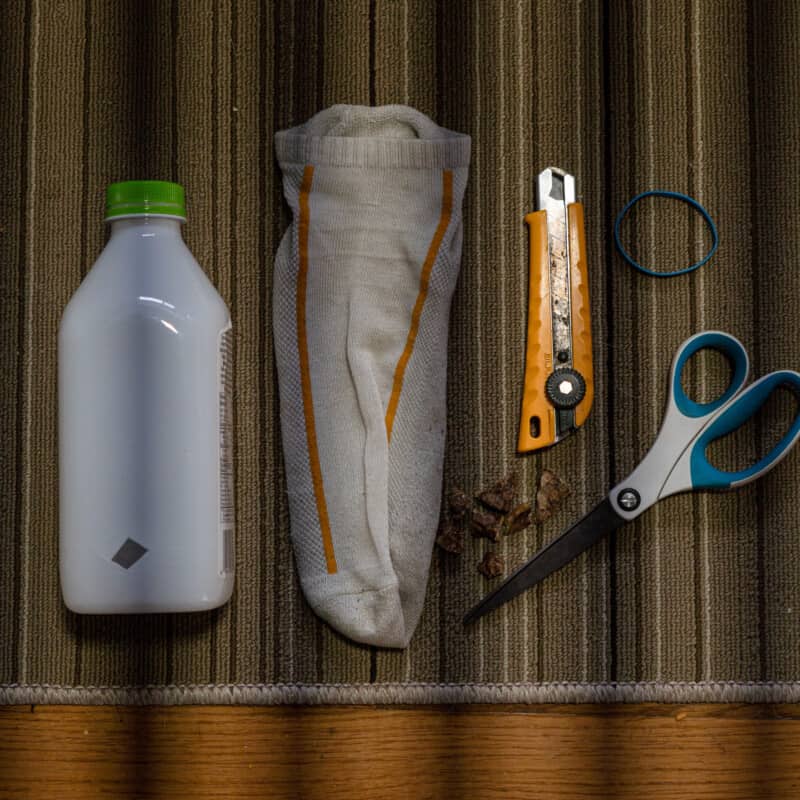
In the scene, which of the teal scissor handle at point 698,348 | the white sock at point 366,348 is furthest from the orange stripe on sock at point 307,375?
the teal scissor handle at point 698,348

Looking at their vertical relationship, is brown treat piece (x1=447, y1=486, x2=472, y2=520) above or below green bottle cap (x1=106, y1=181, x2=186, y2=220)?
below

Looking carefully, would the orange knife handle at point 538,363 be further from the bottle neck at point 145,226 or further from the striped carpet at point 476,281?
the bottle neck at point 145,226

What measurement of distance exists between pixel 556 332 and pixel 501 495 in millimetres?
120

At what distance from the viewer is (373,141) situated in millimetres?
698

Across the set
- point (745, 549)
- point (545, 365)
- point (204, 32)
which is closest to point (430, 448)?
point (545, 365)

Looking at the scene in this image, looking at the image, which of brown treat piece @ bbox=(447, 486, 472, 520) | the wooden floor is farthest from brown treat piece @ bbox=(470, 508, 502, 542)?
the wooden floor

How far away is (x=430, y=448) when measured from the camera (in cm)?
69

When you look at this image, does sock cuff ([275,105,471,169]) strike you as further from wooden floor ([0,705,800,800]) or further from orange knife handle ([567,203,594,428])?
wooden floor ([0,705,800,800])

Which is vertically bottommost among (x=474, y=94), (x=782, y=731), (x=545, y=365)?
(x=782, y=731)

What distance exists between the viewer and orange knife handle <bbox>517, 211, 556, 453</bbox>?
691 mm

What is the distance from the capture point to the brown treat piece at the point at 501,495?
→ 2.26 ft

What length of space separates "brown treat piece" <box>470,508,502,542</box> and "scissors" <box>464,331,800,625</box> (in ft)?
0.10

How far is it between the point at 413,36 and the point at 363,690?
0.47 m

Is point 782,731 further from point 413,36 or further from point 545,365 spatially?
point 413,36
